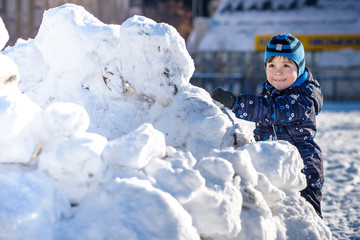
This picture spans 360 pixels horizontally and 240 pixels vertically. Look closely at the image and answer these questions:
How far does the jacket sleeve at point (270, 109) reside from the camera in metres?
2.50

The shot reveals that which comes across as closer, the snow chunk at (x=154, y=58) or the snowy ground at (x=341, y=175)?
the snow chunk at (x=154, y=58)

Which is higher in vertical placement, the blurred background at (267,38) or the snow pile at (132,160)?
the snow pile at (132,160)

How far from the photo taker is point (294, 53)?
2693 mm

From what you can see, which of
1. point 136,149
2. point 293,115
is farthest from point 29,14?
point 136,149

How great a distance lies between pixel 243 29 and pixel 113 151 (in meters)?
17.6

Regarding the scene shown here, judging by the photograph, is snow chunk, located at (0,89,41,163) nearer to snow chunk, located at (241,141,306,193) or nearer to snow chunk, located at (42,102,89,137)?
snow chunk, located at (42,102,89,137)

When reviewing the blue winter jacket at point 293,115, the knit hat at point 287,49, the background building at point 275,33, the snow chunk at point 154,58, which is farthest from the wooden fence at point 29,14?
the snow chunk at point 154,58

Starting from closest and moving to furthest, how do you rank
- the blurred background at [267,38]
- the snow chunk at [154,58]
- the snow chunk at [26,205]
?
the snow chunk at [26,205] → the snow chunk at [154,58] → the blurred background at [267,38]

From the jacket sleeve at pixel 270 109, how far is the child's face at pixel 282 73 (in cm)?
16

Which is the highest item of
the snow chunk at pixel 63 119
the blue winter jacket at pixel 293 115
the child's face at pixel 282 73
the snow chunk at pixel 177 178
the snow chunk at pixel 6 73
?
the snow chunk at pixel 6 73

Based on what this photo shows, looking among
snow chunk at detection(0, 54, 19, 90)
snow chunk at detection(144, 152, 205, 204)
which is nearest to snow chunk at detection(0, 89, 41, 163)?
snow chunk at detection(0, 54, 19, 90)

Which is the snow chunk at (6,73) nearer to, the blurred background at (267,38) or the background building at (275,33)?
the blurred background at (267,38)

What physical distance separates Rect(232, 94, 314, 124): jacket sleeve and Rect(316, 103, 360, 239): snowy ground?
105cm

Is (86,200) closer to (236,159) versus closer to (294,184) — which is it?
(236,159)
